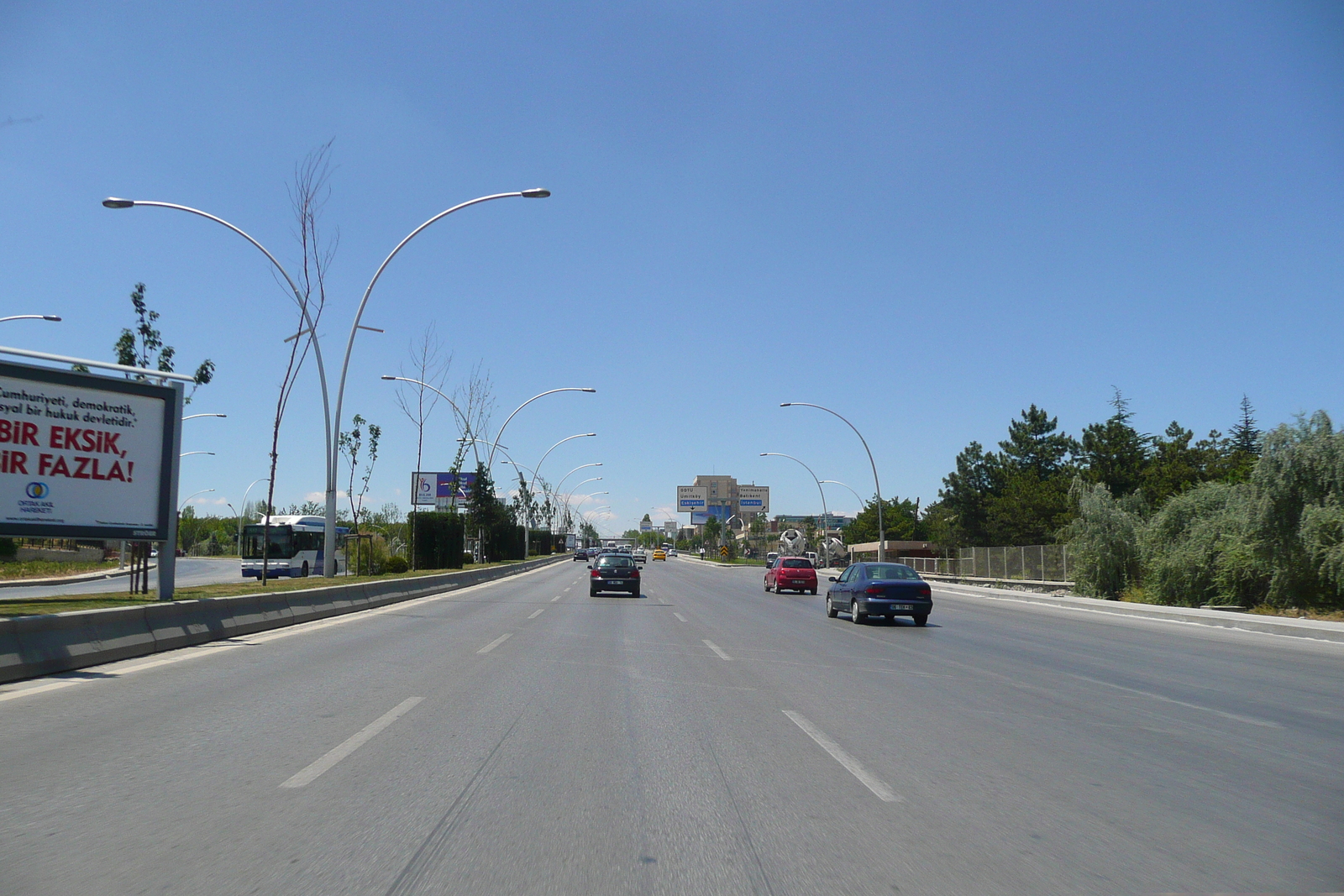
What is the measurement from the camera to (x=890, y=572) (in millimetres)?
21828

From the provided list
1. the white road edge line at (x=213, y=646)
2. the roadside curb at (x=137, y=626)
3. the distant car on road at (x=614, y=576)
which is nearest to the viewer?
the white road edge line at (x=213, y=646)

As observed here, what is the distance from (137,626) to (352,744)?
707 cm

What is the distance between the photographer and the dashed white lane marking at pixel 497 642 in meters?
14.0

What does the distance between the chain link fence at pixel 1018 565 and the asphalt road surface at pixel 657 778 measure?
106 feet

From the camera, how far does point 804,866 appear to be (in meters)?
4.56

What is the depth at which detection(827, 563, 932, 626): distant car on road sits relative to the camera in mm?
20750

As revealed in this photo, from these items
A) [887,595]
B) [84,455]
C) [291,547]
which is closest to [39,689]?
[84,455]

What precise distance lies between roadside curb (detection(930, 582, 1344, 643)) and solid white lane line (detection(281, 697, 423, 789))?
762 inches

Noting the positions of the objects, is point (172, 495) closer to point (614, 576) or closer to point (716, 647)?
point (716, 647)

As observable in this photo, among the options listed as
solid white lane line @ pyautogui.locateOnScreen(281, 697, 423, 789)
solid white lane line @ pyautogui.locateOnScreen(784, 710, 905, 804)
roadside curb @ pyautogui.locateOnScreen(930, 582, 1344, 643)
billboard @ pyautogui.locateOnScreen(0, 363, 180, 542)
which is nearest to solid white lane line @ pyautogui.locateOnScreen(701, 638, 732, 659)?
solid white lane line @ pyautogui.locateOnScreen(784, 710, 905, 804)

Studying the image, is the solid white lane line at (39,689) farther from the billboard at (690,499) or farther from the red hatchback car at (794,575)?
the billboard at (690,499)

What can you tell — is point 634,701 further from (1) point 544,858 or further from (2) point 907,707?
(1) point 544,858

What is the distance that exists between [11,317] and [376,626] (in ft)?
64.8

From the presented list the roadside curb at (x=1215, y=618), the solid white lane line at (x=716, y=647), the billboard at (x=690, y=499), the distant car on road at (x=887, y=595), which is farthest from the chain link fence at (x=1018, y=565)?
the billboard at (x=690, y=499)
